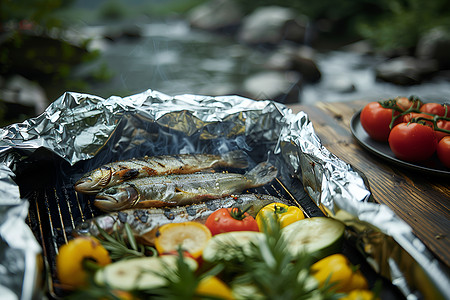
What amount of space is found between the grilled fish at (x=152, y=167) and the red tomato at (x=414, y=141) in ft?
3.34

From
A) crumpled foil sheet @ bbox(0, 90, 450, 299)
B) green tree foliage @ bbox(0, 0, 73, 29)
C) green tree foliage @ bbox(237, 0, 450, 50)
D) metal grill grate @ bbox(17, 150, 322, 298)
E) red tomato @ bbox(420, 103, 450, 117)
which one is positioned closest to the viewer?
crumpled foil sheet @ bbox(0, 90, 450, 299)

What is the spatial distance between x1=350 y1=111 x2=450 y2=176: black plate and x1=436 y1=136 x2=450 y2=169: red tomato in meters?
0.06

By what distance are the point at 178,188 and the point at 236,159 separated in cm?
55

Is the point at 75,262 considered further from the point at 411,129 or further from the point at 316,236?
the point at 411,129

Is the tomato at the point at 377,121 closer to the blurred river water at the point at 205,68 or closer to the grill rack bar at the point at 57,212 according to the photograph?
the grill rack bar at the point at 57,212

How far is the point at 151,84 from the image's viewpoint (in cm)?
769

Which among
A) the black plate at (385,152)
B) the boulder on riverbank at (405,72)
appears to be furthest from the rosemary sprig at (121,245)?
the boulder on riverbank at (405,72)

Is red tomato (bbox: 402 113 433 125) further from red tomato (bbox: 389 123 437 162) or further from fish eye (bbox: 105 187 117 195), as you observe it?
fish eye (bbox: 105 187 117 195)

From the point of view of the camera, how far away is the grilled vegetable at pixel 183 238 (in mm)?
1552

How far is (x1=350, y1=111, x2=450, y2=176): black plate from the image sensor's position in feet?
6.77

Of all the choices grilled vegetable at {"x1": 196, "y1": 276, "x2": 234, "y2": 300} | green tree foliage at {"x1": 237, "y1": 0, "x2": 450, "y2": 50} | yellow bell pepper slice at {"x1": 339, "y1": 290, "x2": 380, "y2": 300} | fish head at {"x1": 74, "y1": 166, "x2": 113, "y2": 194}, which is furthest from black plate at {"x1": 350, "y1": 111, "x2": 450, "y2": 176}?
green tree foliage at {"x1": 237, "y1": 0, "x2": 450, "y2": 50}

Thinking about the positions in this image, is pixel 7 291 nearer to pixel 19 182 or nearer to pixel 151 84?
pixel 19 182

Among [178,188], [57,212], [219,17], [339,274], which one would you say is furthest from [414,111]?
[219,17]

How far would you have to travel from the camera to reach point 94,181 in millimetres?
2117
